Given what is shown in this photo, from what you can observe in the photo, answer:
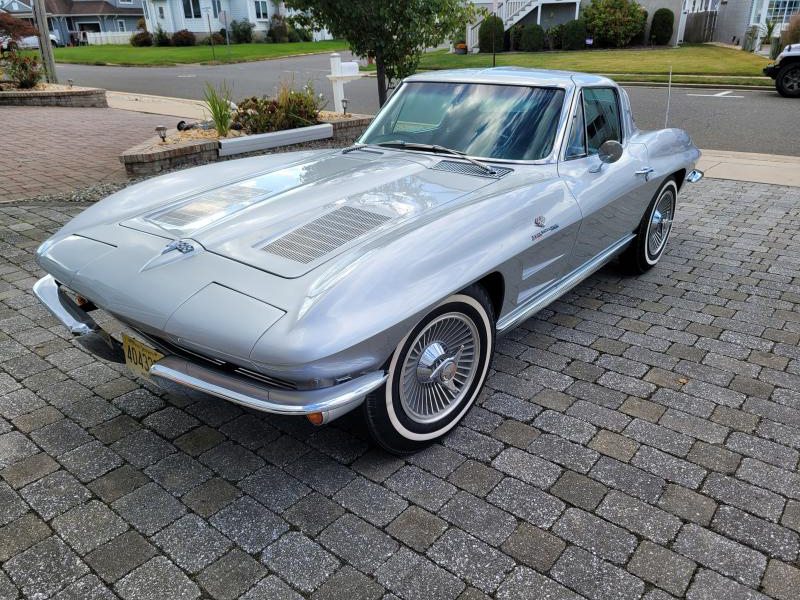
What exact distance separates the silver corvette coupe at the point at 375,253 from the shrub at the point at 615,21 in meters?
25.2

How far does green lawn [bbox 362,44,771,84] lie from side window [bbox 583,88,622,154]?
47.0 ft

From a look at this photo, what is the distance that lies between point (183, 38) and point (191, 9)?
15.5 ft

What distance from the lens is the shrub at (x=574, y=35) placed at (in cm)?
2623

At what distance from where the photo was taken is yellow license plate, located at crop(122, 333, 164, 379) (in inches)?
98.4

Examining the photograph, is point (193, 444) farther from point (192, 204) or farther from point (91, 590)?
point (192, 204)

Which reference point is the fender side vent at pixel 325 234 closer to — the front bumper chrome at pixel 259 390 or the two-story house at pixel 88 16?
the front bumper chrome at pixel 259 390

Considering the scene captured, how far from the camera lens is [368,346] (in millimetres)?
2234

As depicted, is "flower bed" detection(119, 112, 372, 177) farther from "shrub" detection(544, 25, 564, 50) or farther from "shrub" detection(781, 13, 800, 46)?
"shrub" detection(544, 25, 564, 50)

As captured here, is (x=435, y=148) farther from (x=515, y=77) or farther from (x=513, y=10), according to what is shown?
(x=513, y=10)

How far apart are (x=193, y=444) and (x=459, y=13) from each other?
7355mm

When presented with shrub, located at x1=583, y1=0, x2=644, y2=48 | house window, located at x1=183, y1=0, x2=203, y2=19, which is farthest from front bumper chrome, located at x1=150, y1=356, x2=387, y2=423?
house window, located at x1=183, y1=0, x2=203, y2=19

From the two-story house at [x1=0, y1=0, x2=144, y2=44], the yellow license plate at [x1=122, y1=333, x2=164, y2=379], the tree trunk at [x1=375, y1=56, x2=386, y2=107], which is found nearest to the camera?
the yellow license plate at [x1=122, y1=333, x2=164, y2=379]

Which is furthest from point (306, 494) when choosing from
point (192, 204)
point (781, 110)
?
point (781, 110)

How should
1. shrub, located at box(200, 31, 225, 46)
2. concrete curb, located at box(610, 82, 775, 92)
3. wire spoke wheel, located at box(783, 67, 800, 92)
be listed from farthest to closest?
shrub, located at box(200, 31, 225, 46)
concrete curb, located at box(610, 82, 775, 92)
wire spoke wheel, located at box(783, 67, 800, 92)
